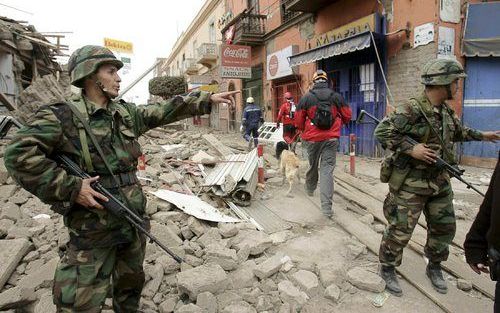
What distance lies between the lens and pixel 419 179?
2.95m

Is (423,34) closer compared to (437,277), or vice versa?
(437,277)

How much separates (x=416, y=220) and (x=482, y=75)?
6292 mm

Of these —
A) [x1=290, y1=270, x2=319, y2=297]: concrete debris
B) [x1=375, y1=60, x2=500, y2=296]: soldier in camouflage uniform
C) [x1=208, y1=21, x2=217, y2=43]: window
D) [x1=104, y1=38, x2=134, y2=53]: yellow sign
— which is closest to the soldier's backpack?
[x1=375, y1=60, x2=500, y2=296]: soldier in camouflage uniform

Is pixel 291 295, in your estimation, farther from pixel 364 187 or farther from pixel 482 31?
pixel 482 31

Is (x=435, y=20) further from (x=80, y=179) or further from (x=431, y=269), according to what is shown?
(x=80, y=179)

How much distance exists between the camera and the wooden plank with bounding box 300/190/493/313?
2947mm

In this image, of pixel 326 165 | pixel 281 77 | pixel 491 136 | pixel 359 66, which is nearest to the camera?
pixel 491 136

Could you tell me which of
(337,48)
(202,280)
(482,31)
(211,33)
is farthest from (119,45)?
(211,33)

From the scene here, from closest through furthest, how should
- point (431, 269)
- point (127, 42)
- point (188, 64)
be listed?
point (431, 269)
point (127, 42)
point (188, 64)

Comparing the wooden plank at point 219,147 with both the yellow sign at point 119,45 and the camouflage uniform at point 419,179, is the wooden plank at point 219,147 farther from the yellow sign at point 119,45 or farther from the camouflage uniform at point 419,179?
the camouflage uniform at point 419,179

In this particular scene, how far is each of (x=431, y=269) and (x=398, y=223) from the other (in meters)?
0.68

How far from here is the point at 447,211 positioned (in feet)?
9.79

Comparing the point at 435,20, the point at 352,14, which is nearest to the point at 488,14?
the point at 435,20

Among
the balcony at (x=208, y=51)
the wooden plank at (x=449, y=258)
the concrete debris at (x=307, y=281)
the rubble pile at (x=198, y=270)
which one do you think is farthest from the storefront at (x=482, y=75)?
the balcony at (x=208, y=51)
